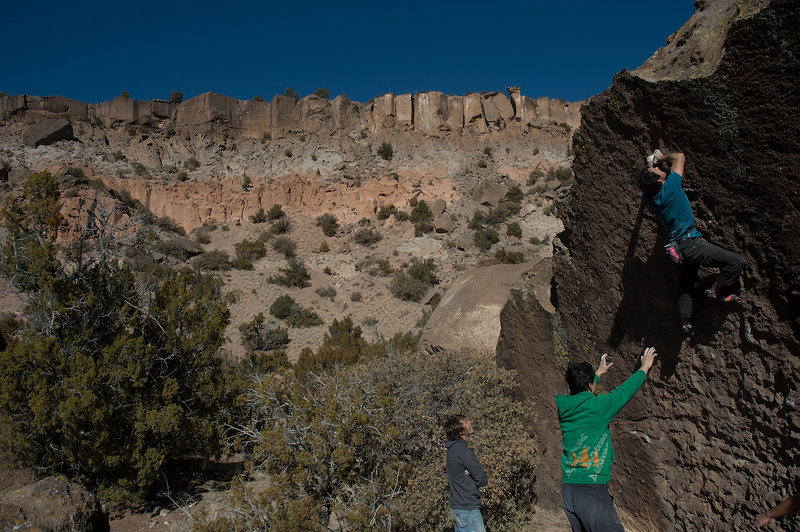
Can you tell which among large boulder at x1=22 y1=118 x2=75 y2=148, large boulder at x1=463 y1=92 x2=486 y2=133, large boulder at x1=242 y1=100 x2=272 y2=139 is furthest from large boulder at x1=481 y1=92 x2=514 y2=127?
large boulder at x1=22 y1=118 x2=75 y2=148

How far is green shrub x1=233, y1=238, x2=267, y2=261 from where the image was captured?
2685 cm

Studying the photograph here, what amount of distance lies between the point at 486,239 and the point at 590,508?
23891 millimetres

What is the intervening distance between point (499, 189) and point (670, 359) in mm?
28723

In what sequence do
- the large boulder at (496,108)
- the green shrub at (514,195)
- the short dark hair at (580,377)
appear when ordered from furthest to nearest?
the large boulder at (496,108) < the green shrub at (514,195) < the short dark hair at (580,377)

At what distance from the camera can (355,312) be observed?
21.6 m

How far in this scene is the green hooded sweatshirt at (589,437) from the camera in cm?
271

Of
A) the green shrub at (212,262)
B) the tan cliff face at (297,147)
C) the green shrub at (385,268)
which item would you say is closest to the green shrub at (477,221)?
the tan cliff face at (297,147)

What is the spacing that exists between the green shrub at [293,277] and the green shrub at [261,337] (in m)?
5.28

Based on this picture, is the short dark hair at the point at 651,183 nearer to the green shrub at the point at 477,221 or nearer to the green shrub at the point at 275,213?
the green shrub at the point at 477,221

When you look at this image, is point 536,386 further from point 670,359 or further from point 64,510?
point 64,510

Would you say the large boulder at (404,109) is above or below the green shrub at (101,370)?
above

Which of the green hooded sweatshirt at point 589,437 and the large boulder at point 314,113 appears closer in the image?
the green hooded sweatshirt at point 589,437

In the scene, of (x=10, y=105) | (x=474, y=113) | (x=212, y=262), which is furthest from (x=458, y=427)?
(x=10, y=105)

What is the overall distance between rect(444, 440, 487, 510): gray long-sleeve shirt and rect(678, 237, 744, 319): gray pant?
73.3 inches
